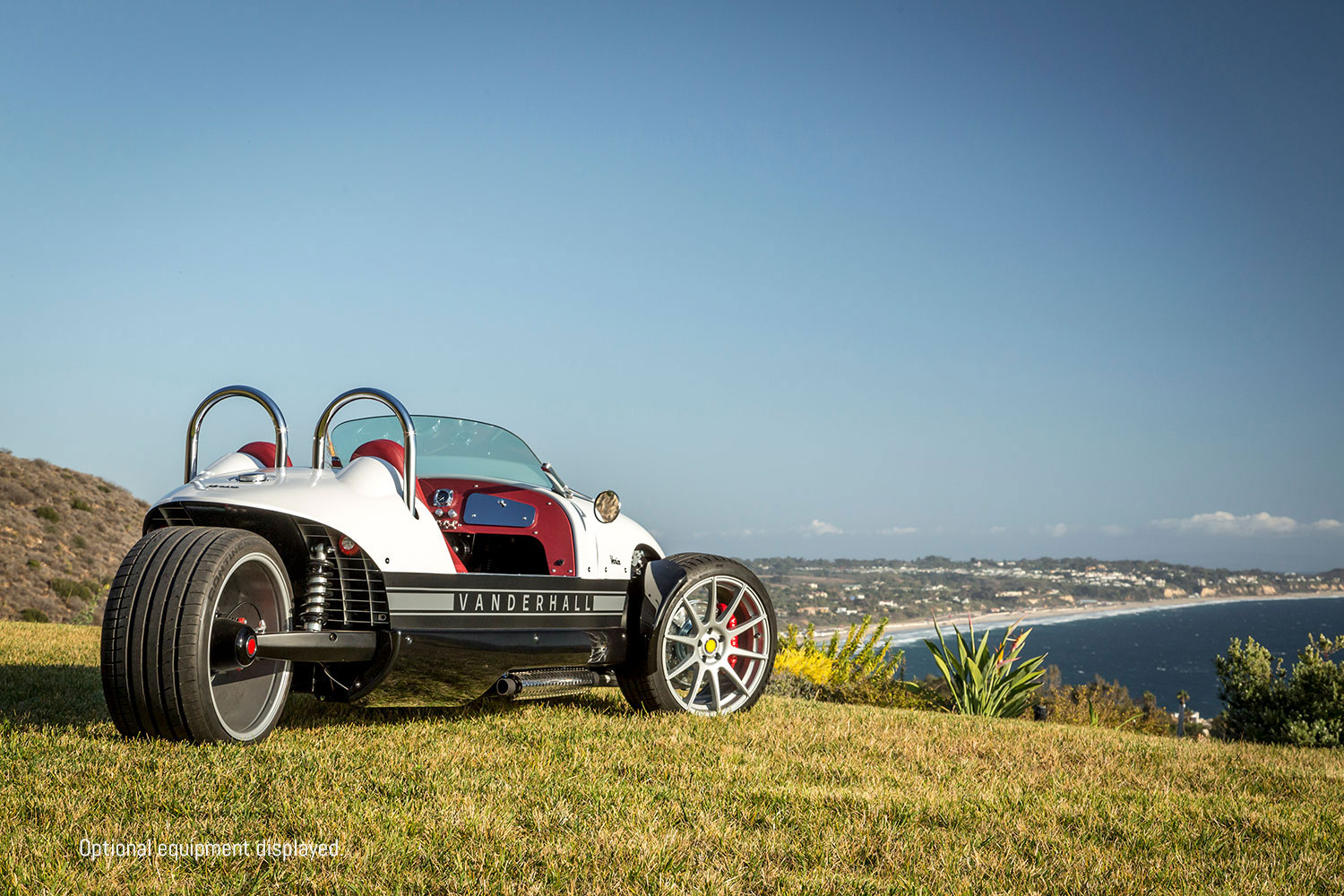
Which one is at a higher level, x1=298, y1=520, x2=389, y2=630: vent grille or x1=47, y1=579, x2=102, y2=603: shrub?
x1=298, y1=520, x2=389, y2=630: vent grille

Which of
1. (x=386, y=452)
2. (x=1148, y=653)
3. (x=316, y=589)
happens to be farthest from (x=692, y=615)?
(x=1148, y=653)

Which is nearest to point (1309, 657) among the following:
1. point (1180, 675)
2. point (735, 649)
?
point (735, 649)

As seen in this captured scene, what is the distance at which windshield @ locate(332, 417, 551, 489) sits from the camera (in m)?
5.59

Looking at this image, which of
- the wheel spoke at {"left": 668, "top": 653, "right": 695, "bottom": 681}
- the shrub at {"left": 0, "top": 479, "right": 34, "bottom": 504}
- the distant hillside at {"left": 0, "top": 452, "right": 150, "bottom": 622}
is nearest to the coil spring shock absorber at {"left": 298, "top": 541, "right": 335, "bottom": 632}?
the wheel spoke at {"left": 668, "top": 653, "right": 695, "bottom": 681}

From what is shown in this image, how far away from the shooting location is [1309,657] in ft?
37.3

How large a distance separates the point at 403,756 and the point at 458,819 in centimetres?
109

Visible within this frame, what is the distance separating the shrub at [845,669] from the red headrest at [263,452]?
6.55 m

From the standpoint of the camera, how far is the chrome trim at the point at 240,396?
493cm

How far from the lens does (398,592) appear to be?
14.5ft

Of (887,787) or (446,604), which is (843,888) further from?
(446,604)

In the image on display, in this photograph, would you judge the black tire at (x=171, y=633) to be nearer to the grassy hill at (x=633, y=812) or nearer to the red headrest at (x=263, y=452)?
the grassy hill at (x=633, y=812)

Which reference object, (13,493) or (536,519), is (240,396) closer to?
(536,519)

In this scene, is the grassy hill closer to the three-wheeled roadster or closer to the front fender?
the three-wheeled roadster

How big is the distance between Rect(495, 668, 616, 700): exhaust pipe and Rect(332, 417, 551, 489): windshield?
1.15 metres
